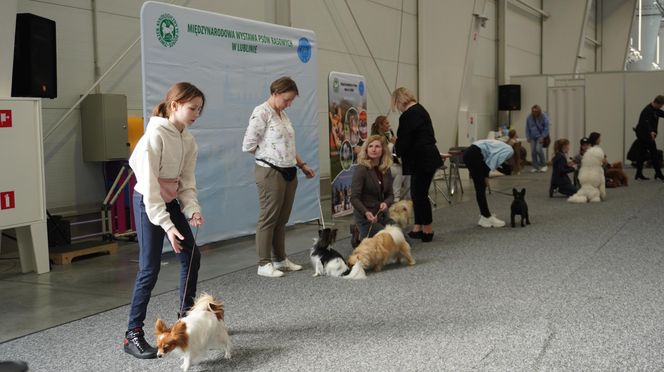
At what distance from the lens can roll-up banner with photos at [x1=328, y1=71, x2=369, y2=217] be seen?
7648 mm

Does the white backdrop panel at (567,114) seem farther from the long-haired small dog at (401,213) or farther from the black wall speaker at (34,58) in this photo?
the black wall speaker at (34,58)

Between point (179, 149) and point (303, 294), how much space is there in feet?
5.47

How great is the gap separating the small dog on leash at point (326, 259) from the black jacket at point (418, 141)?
1655 mm

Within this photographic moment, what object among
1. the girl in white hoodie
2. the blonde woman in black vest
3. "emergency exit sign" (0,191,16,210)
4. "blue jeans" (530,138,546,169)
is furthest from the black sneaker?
"blue jeans" (530,138,546,169)

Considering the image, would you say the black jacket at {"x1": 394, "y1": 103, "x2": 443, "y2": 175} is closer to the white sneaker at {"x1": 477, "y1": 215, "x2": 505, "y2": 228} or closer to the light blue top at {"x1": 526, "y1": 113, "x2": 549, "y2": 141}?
the white sneaker at {"x1": 477, "y1": 215, "x2": 505, "y2": 228}

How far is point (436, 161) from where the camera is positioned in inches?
257

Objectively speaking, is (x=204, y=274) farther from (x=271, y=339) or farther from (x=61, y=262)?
→ (x=271, y=339)

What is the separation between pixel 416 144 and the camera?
6.49 m

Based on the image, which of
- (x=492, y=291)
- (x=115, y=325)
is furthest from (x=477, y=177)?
(x=115, y=325)

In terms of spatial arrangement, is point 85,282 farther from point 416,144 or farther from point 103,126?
point 416,144

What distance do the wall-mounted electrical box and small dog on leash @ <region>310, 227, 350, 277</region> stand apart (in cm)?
258

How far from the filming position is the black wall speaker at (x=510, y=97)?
1748cm

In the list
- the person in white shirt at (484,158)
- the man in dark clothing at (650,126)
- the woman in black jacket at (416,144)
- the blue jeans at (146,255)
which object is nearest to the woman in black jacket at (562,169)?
the man in dark clothing at (650,126)

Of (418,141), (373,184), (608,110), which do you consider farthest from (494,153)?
(608,110)
